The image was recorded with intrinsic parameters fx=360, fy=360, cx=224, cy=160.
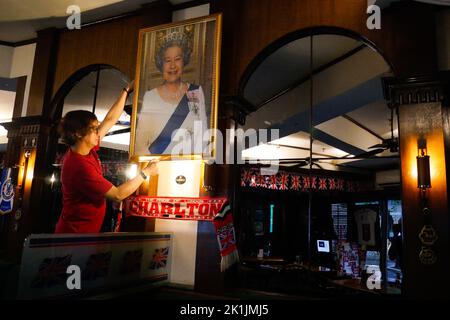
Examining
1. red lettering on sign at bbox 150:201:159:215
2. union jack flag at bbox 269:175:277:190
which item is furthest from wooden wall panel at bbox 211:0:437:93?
union jack flag at bbox 269:175:277:190

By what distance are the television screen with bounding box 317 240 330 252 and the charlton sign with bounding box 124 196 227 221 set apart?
723 centimetres

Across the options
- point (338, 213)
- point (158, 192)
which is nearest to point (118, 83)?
point (158, 192)

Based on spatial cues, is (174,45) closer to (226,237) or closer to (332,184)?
(226,237)

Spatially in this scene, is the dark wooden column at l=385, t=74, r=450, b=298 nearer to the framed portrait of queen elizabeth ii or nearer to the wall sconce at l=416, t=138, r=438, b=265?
the wall sconce at l=416, t=138, r=438, b=265

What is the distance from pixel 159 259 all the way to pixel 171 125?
6.06ft

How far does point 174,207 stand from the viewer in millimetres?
4887

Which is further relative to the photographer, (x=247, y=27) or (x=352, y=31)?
(x=247, y=27)

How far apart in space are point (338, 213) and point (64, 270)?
9.63 metres

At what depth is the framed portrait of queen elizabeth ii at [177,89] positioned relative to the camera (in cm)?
490

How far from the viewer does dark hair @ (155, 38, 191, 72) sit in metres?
5.18

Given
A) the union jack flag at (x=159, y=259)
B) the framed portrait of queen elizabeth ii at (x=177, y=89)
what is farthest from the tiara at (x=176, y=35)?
the union jack flag at (x=159, y=259)

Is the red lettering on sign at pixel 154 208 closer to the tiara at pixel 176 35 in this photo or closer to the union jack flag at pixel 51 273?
the union jack flag at pixel 51 273

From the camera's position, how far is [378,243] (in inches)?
407
